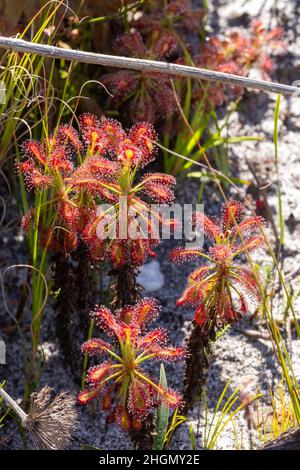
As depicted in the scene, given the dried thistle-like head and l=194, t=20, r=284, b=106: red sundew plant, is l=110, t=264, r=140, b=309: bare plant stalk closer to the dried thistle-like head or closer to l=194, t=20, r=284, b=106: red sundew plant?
the dried thistle-like head

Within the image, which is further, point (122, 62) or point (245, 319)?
point (245, 319)

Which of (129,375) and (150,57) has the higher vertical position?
(150,57)

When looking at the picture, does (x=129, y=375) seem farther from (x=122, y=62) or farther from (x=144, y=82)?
(x=144, y=82)

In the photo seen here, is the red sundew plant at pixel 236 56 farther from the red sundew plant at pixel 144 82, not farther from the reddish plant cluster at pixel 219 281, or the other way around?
the reddish plant cluster at pixel 219 281

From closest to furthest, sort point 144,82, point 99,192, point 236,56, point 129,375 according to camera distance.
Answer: point 129,375
point 99,192
point 144,82
point 236,56

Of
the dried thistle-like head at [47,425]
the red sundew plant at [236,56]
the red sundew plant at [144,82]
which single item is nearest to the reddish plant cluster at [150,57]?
the red sundew plant at [144,82]

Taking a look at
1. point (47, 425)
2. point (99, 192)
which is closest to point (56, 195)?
point (99, 192)

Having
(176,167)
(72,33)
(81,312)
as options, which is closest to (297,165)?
(176,167)
